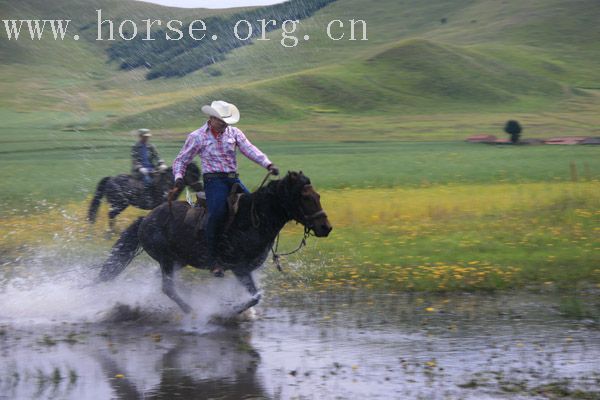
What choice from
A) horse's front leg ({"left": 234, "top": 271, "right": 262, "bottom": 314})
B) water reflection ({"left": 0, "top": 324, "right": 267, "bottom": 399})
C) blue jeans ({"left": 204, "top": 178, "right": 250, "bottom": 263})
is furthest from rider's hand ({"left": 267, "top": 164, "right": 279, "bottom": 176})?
water reflection ({"left": 0, "top": 324, "right": 267, "bottom": 399})

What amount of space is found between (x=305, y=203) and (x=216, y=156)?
149 cm

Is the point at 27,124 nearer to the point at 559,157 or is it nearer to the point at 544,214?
the point at 559,157

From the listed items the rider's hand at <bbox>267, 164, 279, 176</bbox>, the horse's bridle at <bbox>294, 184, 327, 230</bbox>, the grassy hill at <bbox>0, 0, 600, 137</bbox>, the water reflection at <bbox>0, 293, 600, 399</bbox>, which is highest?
the grassy hill at <bbox>0, 0, 600, 137</bbox>

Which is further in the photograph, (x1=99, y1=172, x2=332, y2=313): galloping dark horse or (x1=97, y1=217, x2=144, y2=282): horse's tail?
(x1=97, y1=217, x2=144, y2=282): horse's tail

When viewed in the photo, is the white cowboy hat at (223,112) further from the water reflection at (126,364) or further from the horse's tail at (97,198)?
the horse's tail at (97,198)

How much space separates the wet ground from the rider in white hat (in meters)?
1.14

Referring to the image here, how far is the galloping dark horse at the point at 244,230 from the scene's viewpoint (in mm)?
11719

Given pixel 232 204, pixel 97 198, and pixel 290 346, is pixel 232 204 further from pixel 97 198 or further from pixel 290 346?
pixel 97 198

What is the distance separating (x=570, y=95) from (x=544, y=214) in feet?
309

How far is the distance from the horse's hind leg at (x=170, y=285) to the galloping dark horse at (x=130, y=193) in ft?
25.7

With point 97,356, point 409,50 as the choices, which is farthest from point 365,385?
point 409,50

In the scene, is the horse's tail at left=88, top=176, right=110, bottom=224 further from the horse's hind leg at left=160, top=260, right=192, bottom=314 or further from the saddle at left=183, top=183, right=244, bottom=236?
the saddle at left=183, top=183, right=244, bottom=236

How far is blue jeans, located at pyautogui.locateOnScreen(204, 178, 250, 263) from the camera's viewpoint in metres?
12.3

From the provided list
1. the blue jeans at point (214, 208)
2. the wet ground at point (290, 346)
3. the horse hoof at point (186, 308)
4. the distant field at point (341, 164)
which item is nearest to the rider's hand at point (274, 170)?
the blue jeans at point (214, 208)
